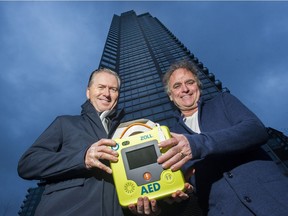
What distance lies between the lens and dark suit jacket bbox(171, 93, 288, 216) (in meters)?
1.55

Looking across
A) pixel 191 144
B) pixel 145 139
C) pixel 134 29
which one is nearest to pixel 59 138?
pixel 145 139

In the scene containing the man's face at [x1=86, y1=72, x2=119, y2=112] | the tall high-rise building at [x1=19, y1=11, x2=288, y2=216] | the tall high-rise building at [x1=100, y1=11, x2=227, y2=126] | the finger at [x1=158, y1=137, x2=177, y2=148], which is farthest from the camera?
the tall high-rise building at [x1=100, y1=11, x2=227, y2=126]

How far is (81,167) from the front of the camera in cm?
154

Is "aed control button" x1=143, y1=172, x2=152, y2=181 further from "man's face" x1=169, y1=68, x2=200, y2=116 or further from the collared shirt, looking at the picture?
"man's face" x1=169, y1=68, x2=200, y2=116

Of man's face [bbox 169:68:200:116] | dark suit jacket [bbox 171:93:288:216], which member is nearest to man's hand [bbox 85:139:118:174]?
dark suit jacket [bbox 171:93:288:216]

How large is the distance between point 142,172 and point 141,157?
3.8 inches

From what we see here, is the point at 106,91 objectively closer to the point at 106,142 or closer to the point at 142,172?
the point at 106,142

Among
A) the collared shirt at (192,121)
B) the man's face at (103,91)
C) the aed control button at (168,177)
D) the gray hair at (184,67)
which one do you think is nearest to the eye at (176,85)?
the gray hair at (184,67)

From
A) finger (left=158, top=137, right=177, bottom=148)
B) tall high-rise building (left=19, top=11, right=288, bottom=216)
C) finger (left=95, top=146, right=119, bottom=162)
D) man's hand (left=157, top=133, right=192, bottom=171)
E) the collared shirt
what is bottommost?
man's hand (left=157, top=133, right=192, bottom=171)

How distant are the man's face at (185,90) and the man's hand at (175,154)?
1.40 metres

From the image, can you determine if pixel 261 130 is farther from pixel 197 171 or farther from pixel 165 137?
pixel 165 137

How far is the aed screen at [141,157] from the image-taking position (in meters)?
1.47

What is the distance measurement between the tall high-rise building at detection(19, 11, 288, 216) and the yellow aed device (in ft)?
45.7

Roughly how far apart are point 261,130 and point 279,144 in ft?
83.2
